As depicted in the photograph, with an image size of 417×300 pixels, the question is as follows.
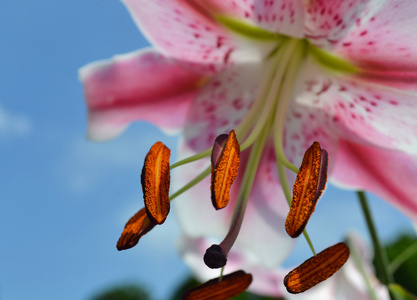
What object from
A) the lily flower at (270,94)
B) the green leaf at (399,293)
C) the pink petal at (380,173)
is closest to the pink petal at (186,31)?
the lily flower at (270,94)

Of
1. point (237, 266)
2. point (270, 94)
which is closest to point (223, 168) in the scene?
point (270, 94)

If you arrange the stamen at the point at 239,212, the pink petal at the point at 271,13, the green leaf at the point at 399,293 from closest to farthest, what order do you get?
the stamen at the point at 239,212 < the pink petal at the point at 271,13 < the green leaf at the point at 399,293

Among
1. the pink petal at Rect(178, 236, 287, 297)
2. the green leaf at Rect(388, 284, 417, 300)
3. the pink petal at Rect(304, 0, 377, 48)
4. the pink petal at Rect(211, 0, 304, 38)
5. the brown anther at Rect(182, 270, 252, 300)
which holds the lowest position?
the green leaf at Rect(388, 284, 417, 300)

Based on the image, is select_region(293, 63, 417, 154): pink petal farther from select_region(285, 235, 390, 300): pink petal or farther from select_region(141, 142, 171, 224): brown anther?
select_region(285, 235, 390, 300): pink petal

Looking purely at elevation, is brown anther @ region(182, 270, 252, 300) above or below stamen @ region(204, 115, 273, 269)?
below

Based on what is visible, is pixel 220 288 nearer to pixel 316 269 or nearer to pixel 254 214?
pixel 316 269

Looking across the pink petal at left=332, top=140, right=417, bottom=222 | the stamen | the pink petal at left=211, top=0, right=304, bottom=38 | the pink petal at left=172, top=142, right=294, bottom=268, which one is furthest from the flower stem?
the pink petal at left=211, top=0, right=304, bottom=38

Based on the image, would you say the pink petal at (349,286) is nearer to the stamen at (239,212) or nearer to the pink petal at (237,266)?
the pink petal at (237,266)
